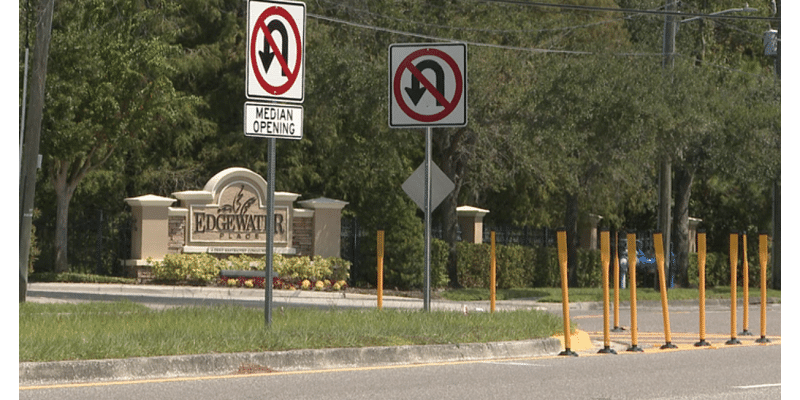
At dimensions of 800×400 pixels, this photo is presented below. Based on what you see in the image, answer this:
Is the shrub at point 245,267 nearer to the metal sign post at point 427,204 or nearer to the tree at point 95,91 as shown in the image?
the tree at point 95,91

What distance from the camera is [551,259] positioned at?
1491 inches

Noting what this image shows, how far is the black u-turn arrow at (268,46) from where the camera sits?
13.1m

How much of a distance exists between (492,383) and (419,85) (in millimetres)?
5314

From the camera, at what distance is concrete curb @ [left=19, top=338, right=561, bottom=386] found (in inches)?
412

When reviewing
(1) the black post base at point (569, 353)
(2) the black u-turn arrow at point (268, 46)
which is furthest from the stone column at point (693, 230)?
(2) the black u-turn arrow at point (268, 46)

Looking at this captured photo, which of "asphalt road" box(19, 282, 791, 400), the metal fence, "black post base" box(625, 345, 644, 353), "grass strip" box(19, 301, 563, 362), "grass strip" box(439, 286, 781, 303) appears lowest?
"grass strip" box(439, 286, 781, 303)

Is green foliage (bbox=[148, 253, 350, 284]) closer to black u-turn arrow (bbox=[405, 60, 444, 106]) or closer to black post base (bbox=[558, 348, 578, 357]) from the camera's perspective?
black u-turn arrow (bbox=[405, 60, 444, 106])

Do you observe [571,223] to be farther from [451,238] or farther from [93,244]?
[93,244]

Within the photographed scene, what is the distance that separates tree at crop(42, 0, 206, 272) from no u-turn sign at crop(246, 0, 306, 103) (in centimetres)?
1636

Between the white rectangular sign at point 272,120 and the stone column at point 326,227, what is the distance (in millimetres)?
18488

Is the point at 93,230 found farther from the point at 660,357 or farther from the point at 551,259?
the point at 660,357

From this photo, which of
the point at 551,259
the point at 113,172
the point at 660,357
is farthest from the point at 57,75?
the point at 660,357

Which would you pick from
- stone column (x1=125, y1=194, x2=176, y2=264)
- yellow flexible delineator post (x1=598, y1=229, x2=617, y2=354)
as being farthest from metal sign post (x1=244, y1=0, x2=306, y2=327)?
stone column (x1=125, y1=194, x2=176, y2=264)

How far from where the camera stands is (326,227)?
1262 inches
